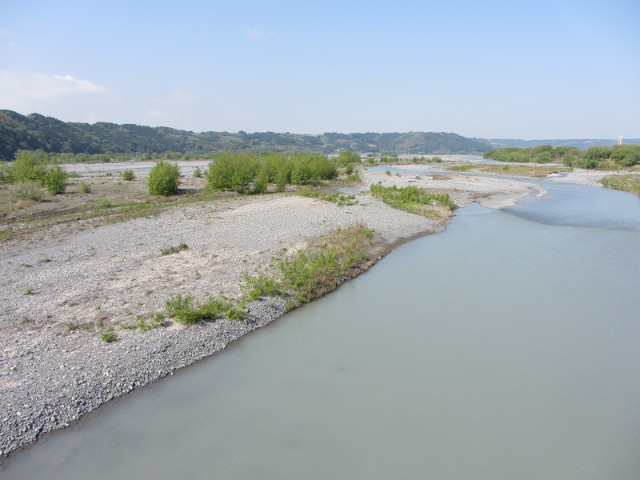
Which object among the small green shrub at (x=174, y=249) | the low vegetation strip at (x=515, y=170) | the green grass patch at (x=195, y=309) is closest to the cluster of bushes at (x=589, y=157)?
the low vegetation strip at (x=515, y=170)

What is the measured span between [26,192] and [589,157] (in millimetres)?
96303

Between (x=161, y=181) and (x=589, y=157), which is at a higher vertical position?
(x=589, y=157)

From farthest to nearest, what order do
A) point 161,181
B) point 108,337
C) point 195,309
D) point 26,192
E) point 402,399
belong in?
point 161,181 < point 26,192 < point 195,309 < point 108,337 < point 402,399

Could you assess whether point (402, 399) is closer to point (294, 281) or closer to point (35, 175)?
point (294, 281)

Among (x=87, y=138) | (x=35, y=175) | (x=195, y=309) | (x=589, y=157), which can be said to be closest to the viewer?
(x=195, y=309)

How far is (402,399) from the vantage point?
30.5 ft

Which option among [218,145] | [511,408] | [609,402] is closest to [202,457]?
[511,408]

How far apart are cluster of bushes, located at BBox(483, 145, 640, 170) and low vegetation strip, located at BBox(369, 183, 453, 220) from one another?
59987 millimetres

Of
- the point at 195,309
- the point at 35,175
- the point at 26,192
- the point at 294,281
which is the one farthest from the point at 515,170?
the point at 195,309

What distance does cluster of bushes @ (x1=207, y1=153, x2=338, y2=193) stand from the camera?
136 ft

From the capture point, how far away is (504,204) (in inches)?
1463

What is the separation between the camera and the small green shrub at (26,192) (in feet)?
106

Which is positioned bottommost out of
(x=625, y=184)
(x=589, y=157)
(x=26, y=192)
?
(x=625, y=184)

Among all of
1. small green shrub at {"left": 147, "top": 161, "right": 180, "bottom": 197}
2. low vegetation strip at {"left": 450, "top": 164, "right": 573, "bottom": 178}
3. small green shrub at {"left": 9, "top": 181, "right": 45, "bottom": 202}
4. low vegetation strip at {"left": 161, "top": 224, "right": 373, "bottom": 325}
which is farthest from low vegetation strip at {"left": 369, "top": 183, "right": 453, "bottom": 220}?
low vegetation strip at {"left": 450, "top": 164, "right": 573, "bottom": 178}
